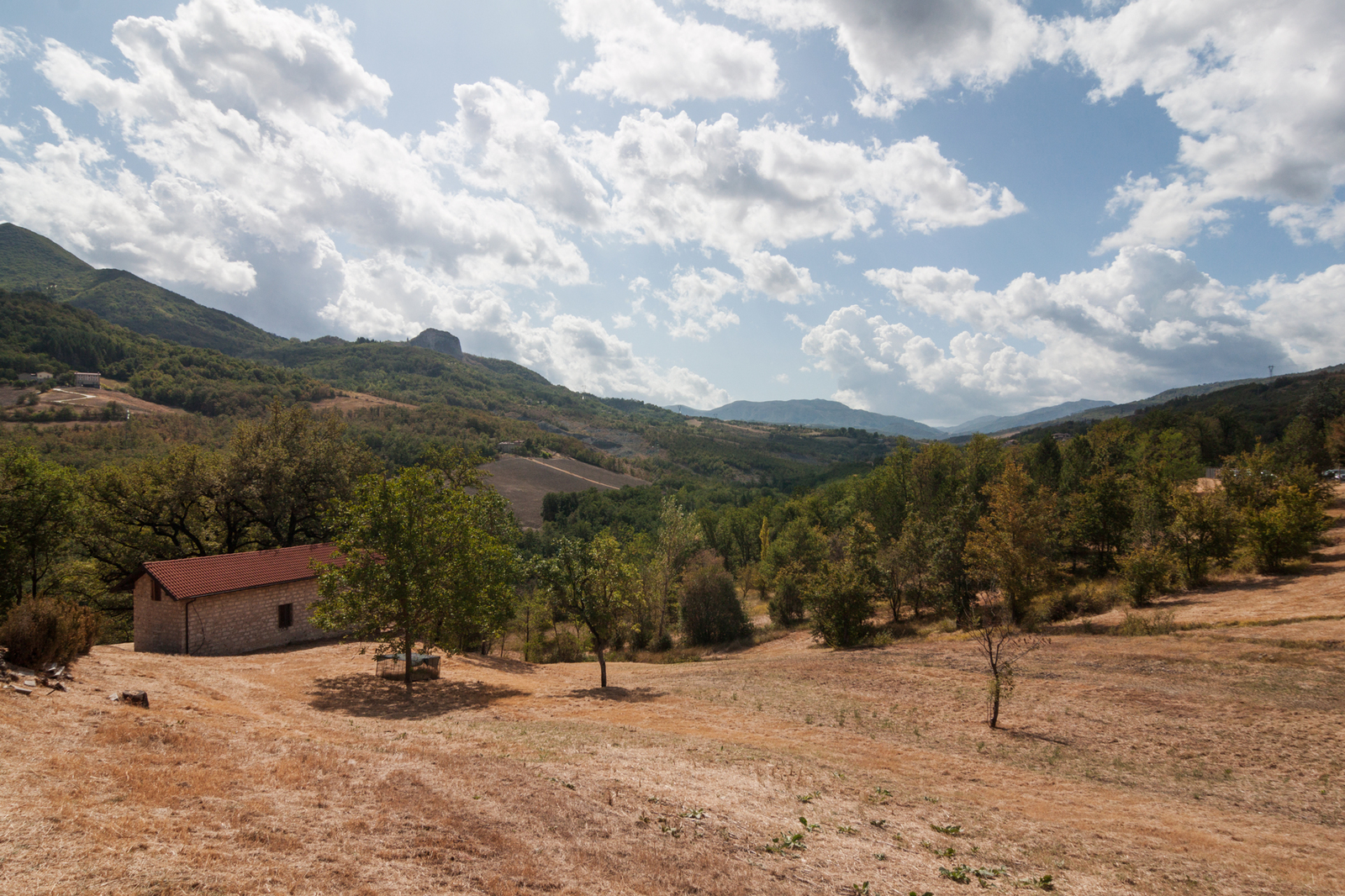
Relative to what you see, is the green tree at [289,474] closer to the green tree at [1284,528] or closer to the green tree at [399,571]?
the green tree at [399,571]

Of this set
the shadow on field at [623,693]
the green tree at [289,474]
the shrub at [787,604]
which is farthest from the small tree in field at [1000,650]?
the green tree at [289,474]

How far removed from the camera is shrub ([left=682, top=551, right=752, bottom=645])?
4219cm

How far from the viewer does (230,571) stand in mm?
25312

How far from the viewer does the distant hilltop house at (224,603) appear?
23625mm

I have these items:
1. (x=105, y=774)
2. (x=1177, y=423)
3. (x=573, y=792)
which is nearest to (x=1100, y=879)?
(x=573, y=792)

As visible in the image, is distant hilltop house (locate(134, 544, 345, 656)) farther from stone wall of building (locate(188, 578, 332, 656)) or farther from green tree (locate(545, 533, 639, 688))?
green tree (locate(545, 533, 639, 688))

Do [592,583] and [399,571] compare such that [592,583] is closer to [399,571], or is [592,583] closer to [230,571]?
[399,571]

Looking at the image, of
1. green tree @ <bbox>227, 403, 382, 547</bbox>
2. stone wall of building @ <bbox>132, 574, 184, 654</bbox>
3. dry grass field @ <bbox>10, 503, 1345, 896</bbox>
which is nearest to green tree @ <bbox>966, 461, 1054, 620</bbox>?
dry grass field @ <bbox>10, 503, 1345, 896</bbox>

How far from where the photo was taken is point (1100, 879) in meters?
8.32

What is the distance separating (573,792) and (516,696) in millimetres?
11824

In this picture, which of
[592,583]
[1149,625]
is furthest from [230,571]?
[1149,625]

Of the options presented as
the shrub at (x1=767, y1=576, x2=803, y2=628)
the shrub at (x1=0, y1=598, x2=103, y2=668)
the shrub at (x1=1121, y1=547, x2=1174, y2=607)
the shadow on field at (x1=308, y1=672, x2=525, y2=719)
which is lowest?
the shrub at (x1=767, y1=576, x2=803, y2=628)

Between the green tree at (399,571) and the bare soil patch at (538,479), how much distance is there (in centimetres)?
9560

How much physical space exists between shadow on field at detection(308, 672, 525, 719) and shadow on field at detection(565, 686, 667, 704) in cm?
249
